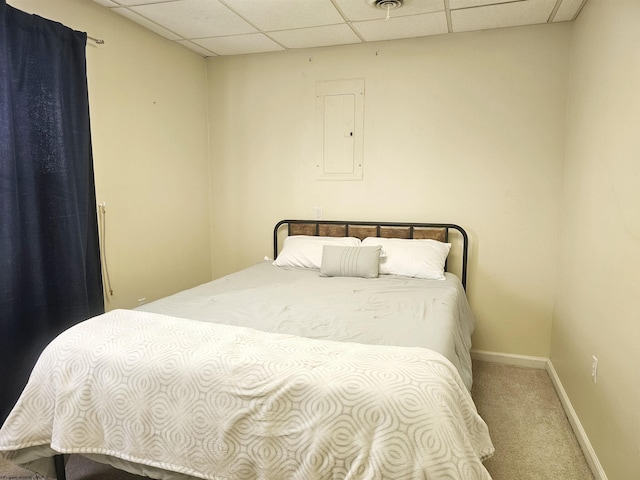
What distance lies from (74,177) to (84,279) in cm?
59

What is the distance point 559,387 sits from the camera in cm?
263

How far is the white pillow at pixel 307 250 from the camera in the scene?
3.10 metres

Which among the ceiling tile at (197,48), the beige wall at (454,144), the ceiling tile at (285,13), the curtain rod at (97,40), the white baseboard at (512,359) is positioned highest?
the ceiling tile at (197,48)

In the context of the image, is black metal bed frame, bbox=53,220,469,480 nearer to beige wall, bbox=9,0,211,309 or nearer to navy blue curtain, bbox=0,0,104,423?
beige wall, bbox=9,0,211,309

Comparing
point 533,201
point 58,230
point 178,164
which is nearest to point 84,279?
point 58,230

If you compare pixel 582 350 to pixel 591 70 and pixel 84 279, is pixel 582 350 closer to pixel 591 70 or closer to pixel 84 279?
pixel 591 70

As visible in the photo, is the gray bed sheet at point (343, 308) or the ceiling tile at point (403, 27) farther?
the ceiling tile at point (403, 27)

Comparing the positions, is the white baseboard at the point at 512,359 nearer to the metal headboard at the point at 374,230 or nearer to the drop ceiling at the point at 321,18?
the metal headboard at the point at 374,230

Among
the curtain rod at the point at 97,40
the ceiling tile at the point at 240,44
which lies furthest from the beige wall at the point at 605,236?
the curtain rod at the point at 97,40

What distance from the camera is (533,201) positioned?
296 centimetres

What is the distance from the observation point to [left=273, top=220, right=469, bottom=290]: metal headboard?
311 cm

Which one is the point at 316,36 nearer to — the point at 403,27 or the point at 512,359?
the point at 403,27

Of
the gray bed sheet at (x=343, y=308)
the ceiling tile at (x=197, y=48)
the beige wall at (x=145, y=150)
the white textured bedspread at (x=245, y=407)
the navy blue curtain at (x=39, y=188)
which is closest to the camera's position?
the white textured bedspread at (x=245, y=407)

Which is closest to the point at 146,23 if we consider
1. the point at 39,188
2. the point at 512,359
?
the point at 39,188
